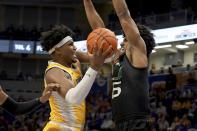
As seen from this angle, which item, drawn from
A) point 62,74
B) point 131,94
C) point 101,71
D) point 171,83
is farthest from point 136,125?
point 101,71

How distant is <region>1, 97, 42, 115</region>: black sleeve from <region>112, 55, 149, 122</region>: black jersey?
2.97 feet

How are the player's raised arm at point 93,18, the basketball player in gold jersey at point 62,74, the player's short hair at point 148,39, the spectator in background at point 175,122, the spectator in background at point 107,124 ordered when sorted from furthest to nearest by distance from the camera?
the spectator in background at point 107,124, the spectator in background at point 175,122, the player's raised arm at point 93,18, the player's short hair at point 148,39, the basketball player in gold jersey at point 62,74

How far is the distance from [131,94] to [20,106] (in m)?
1.25

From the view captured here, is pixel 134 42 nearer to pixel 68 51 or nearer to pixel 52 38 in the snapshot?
pixel 68 51

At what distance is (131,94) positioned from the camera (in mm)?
4062

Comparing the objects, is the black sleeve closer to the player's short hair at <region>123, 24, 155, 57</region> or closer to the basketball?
the basketball

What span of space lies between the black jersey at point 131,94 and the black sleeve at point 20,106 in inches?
35.7

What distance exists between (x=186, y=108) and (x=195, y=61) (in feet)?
28.8

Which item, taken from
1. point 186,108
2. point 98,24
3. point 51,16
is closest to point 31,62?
point 51,16

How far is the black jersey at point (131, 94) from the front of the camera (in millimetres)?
4039

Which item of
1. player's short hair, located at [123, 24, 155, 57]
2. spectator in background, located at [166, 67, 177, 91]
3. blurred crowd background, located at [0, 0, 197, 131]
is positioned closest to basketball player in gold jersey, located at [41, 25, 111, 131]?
player's short hair, located at [123, 24, 155, 57]

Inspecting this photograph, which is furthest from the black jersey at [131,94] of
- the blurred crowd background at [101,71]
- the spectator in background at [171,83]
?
the spectator in background at [171,83]

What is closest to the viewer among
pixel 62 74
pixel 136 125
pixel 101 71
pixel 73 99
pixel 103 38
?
pixel 73 99

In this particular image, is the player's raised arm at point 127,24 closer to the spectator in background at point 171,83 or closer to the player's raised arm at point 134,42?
the player's raised arm at point 134,42
